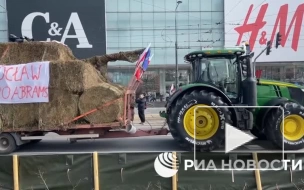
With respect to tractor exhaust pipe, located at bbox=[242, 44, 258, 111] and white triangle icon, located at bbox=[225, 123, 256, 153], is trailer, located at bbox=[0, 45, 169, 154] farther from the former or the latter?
tractor exhaust pipe, located at bbox=[242, 44, 258, 111]

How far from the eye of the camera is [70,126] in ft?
25.6

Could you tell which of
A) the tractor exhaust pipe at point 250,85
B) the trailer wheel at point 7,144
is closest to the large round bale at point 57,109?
the trailer wheel at point 7,144

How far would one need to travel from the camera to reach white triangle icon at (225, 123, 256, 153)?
22.4 ft

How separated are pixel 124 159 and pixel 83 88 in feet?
10.8

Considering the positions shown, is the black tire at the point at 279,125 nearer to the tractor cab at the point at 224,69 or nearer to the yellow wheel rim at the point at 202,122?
the tractor cab at the point at 224,69

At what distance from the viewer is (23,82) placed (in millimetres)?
7926

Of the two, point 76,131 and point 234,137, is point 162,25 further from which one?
point 234,137

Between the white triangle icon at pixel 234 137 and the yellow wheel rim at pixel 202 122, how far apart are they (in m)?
0.28

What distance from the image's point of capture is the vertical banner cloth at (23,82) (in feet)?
25.8

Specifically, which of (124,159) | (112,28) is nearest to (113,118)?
(124,159)

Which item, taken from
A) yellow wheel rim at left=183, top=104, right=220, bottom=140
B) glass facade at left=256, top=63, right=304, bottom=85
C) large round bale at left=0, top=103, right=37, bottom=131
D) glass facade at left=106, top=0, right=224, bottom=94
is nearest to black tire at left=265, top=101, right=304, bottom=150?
yellow wheel rim at left=183, top=104, right=220, bottom=140

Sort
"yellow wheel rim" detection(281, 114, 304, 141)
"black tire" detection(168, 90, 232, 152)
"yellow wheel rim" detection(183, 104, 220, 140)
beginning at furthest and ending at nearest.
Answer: "yellow wheel rim" detection(281, 114, 304, 141) < "yellow wheel rim" detection(183, 104, 220, 140) < "black tire" detection(168, 90, 232, 152)

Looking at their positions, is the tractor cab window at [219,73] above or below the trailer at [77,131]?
above

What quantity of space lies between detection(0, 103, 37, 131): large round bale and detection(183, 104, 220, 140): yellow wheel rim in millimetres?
3682
